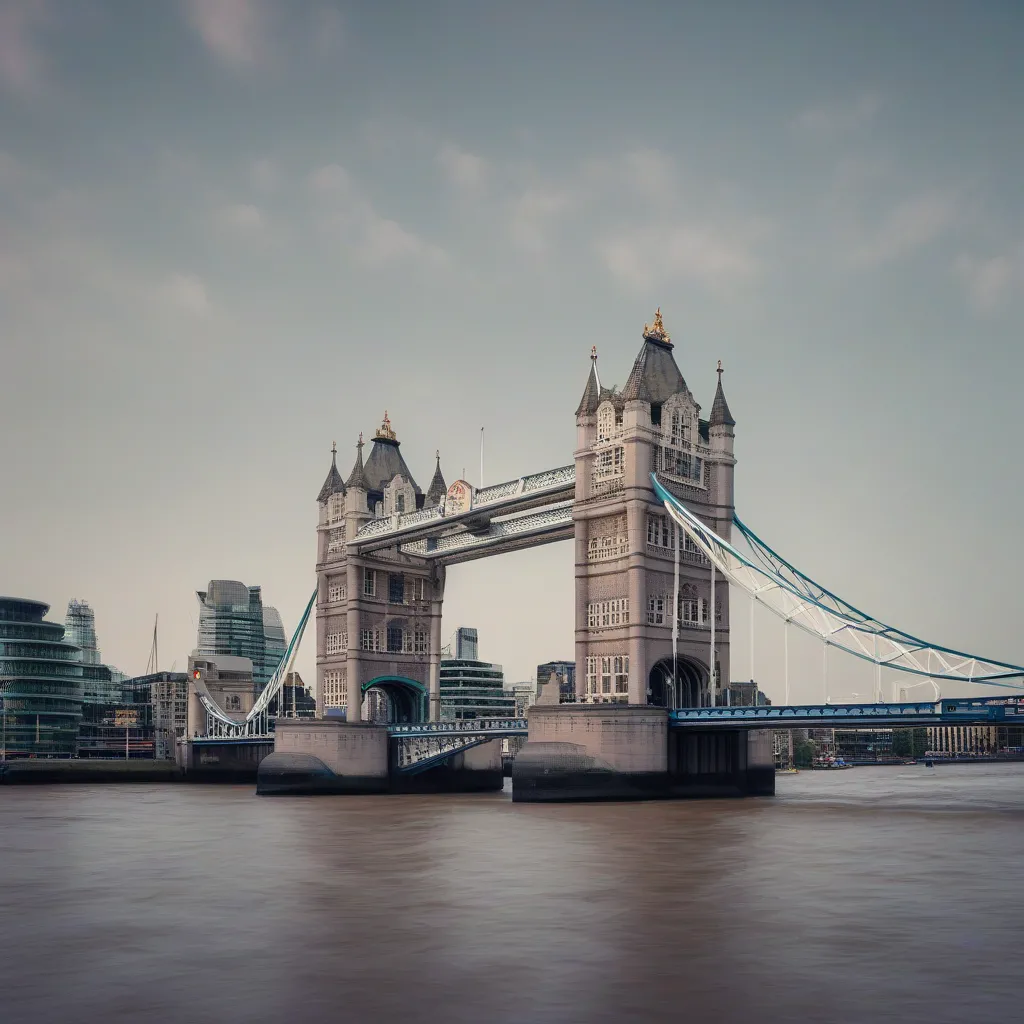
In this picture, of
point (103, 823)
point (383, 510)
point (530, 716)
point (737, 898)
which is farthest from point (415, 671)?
point (737, 898)

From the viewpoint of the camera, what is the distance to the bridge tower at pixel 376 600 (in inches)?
3268

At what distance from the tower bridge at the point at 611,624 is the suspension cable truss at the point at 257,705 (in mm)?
4543

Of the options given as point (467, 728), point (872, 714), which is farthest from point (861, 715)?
point (467, 728)

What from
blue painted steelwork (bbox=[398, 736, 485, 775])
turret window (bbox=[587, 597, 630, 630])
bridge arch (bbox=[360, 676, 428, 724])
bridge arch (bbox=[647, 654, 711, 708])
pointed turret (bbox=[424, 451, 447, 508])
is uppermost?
pointed turret (bbox=[424, 451, 447, 508])

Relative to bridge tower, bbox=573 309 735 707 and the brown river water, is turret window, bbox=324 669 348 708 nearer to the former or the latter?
bridge tower, bbox=573 309 735 707

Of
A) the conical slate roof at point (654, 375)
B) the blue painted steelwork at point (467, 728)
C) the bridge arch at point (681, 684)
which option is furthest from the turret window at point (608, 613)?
the conical slate roof at point (654, 375)

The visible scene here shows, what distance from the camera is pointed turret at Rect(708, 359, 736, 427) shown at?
66.8 metres

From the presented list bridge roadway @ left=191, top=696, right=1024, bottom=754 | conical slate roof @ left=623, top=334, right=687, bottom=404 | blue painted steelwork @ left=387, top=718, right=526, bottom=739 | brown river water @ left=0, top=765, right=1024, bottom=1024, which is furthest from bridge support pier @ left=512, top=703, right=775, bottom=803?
conical slate roof @ left=623, top=334, right=687, bottom=404

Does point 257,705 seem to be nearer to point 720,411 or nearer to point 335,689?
point 335,689

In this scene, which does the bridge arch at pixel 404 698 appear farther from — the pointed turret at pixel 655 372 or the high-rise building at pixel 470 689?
the high-rise building at pixel 470 689

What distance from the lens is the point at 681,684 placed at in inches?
2606

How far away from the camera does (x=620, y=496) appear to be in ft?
205

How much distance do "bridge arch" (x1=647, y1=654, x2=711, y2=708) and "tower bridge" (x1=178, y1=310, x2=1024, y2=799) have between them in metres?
0.13

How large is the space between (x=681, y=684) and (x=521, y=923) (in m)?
43.0
